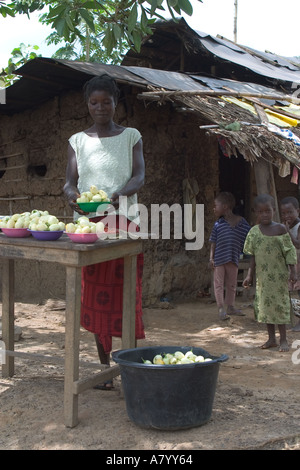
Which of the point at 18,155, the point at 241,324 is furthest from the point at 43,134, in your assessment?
the point at 241,324

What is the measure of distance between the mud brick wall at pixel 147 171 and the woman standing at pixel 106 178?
2.86 metres

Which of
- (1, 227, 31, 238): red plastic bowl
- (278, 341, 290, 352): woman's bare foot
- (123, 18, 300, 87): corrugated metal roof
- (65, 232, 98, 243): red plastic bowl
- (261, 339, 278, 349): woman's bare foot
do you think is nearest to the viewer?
(65, 232, 98, 243): red plastic bowl

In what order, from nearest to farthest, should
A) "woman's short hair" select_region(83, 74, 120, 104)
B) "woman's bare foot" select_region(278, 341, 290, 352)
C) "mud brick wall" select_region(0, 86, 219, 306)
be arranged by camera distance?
"woman's short hair" select_region(83, 74, 120, 104)
"woman's bare foot" select_region(278, 341, 290, 352)
"mud brick wall" select_region(0, 86, 219, 306)

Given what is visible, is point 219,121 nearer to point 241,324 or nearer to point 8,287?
point 241,324

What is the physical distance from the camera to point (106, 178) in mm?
3443

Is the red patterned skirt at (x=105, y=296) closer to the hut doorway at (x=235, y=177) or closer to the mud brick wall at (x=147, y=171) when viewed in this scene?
the mud brick wall at (x=147, y=171)

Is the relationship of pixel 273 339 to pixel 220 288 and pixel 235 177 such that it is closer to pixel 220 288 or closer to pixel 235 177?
pixel 220 288

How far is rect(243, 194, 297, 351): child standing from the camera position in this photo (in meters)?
4.78

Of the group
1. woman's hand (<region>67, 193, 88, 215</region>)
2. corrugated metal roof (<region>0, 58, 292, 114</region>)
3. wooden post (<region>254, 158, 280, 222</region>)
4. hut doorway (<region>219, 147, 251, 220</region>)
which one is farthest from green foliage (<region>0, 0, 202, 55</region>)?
hut doorway (<region>219, 147, 251, 220</region>)

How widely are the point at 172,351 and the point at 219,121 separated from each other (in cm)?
272

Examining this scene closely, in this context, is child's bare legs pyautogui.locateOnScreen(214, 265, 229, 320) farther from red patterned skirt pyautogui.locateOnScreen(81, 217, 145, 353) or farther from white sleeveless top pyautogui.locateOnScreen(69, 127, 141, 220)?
white sleeveless top pyautogui.locateOnScreen(69, 127, 141, 220)

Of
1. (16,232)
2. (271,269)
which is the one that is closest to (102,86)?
(16,232)

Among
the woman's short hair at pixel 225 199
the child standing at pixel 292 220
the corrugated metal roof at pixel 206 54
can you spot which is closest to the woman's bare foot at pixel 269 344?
the child standing at pixel 292 220

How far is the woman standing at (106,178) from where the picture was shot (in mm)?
3422
